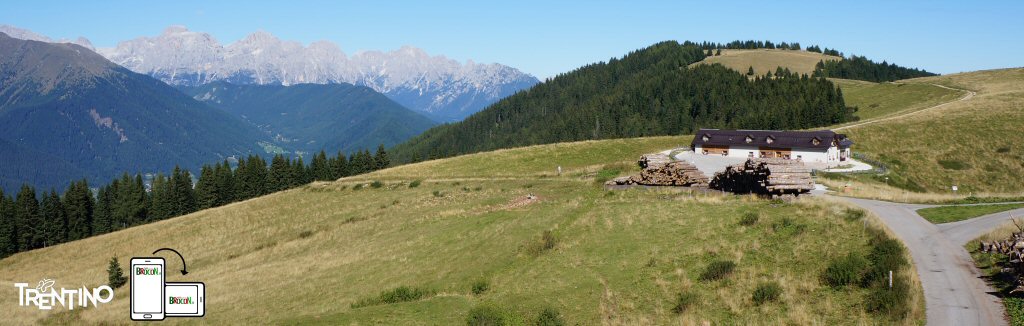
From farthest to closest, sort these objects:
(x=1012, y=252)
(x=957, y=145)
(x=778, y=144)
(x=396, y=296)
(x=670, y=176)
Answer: (x=778, y=144), (x=957, y=145), (x=670, y=176), (x=396, y=296), (x=1012, y=252)

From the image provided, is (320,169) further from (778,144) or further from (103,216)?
(778,144)

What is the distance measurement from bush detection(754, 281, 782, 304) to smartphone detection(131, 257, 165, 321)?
716 inches

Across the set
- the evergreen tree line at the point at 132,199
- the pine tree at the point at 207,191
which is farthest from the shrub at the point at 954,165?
the pine tree at the point at 207,191

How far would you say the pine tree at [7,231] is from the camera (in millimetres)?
95012

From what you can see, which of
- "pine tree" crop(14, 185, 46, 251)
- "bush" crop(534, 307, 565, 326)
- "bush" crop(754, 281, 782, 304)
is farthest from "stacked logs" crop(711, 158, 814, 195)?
"pine tree" crop(14, 185, 46, 251)

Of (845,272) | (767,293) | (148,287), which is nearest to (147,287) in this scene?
(148,287)

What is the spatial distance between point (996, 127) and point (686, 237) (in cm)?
8520

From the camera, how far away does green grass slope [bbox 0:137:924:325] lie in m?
21.8

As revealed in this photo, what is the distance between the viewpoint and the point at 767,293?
20719mm

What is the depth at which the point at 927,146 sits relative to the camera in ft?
265

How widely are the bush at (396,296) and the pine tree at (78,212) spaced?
10942cm

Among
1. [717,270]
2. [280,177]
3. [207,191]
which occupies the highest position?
[280,177]

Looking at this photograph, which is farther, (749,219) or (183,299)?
(749,219)

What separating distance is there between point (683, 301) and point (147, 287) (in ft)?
54.6
